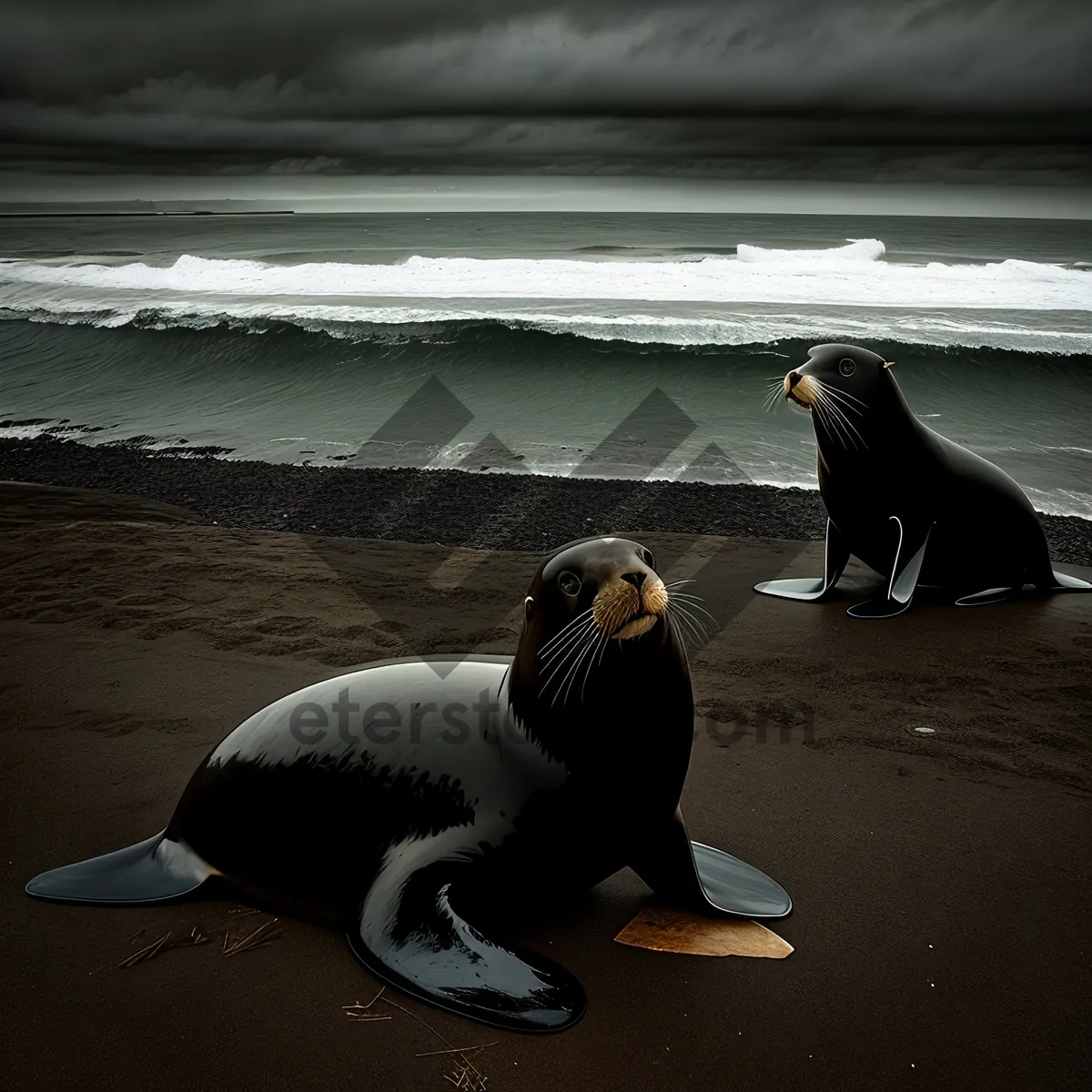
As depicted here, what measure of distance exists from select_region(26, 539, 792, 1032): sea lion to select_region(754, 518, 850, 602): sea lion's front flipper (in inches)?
155

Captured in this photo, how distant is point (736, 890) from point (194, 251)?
60.6 metres

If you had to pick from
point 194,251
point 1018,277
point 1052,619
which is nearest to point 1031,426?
point 1052,619

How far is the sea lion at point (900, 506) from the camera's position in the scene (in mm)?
7074

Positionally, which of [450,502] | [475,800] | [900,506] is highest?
[900,506]

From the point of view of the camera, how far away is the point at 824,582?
24.0 feet

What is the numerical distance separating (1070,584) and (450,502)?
5.83 meters

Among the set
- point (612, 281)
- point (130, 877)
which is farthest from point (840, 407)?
point (612, 281)

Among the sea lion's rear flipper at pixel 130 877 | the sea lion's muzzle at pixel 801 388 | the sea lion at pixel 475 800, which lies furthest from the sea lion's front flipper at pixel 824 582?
the sea lion's rear flipper at pixel 130 877

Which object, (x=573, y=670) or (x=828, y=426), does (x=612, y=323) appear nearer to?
(x=828, y=426)

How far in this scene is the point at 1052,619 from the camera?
6.71 metres

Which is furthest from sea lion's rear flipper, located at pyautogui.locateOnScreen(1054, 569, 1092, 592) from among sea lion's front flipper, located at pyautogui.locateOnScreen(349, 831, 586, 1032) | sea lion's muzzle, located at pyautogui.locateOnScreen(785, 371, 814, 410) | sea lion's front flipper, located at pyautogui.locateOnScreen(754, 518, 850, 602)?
sea lion's front flipper, located at pyautogui.locateOnScreen(349, 831, 586, 1032)

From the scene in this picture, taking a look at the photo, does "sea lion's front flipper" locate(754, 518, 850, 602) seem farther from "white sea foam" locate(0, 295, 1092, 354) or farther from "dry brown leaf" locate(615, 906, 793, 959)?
"white sea foam" locate(0, 295, 1092, 354)

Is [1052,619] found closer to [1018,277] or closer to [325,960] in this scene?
[325,960]

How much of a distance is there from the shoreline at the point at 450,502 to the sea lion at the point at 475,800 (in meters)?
5.36
